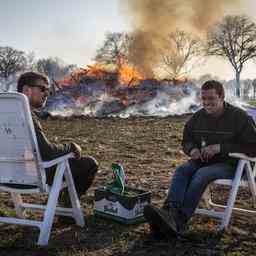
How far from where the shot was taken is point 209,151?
4832mm

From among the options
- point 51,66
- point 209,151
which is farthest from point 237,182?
point 51,66

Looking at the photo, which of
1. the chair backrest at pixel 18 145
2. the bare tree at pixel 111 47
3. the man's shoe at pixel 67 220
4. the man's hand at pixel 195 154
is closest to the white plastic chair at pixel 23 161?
the chair backrest at pixel 18 145

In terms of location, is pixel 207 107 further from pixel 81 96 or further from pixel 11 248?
pixel 81 96

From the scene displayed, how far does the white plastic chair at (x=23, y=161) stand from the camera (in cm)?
414

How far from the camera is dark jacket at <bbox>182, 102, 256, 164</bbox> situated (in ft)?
15.8

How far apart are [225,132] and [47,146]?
180 cm

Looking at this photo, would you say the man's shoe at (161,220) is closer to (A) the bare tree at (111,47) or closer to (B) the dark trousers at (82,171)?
(B) the dark trousers at (82,171)

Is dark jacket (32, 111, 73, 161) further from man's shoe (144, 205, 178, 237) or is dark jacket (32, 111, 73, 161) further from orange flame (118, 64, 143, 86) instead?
orange flame (118, 64, 143, 86)

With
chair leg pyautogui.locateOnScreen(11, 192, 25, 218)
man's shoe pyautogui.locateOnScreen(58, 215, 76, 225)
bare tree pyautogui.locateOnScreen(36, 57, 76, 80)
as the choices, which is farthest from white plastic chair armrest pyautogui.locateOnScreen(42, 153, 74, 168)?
bare tree pyautogui.locateOnScreen(36, 57, 76, 80)

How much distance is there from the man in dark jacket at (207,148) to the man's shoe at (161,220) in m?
0.01

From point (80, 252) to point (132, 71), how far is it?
23.6 meters

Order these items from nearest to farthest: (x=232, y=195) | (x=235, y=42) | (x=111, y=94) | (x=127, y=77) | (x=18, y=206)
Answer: (x=232, y=195)
(x=18, y=206)
(x=111, y=94)
(x=127, y=77)
(x=235, y=42)

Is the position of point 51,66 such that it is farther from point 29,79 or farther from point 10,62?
point 29,79

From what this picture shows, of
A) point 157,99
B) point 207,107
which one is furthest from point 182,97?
point 207,107
